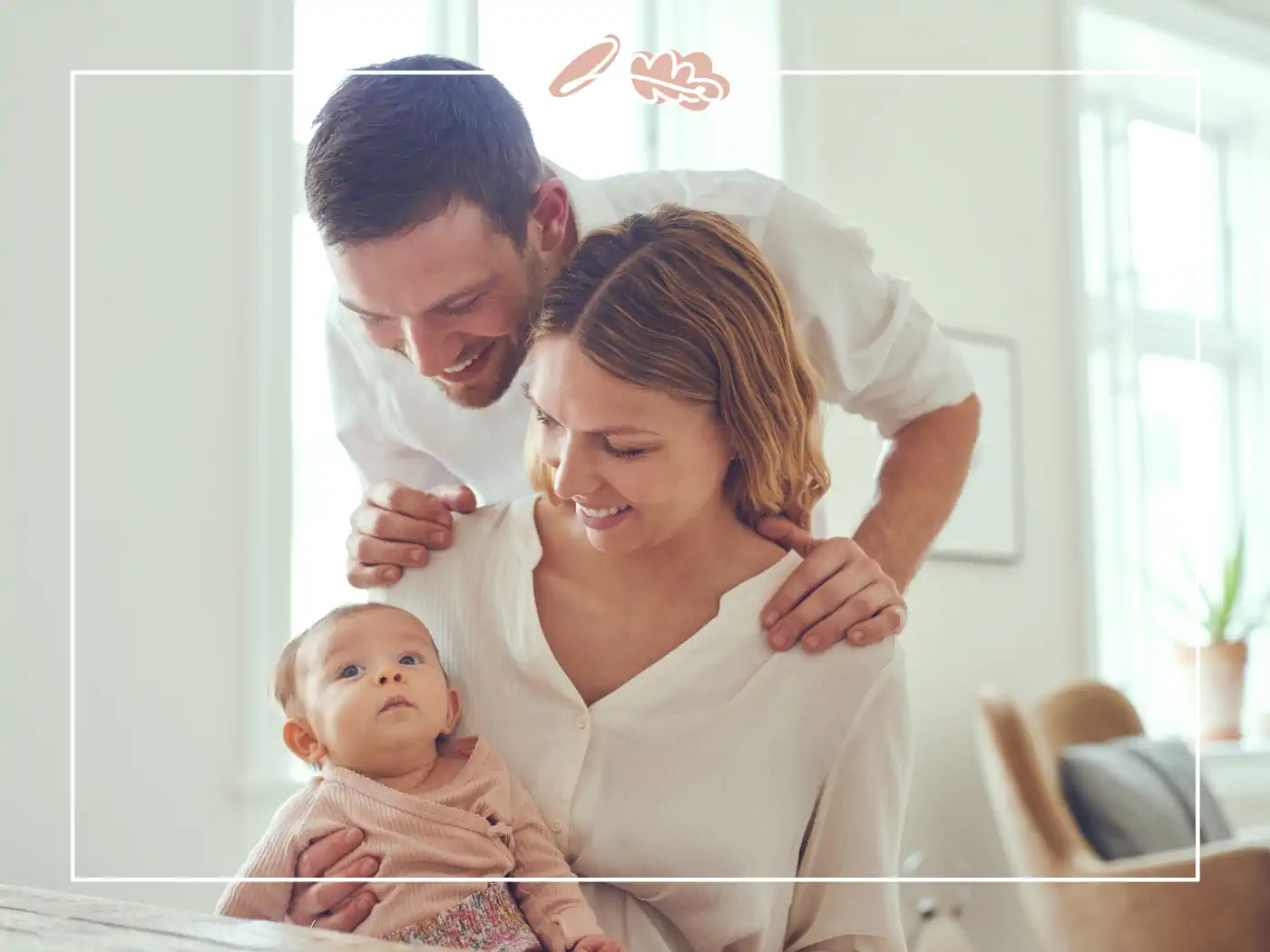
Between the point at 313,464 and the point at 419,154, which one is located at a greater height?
the point at 419,154

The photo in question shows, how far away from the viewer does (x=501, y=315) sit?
130 centimetres

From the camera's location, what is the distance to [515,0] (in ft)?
4.65

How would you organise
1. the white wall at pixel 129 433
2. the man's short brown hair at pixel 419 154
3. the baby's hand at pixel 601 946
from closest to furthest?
the baby's hand at pixel 601 946 < the man's short brown hair at pixel 419 154 < the white wall at pixel 129 433

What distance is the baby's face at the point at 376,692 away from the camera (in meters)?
1.25

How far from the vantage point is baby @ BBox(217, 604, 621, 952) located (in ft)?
4.03

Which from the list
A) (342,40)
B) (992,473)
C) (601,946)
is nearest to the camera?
(601,946)

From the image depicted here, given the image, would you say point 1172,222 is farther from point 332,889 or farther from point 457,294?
point 332,889

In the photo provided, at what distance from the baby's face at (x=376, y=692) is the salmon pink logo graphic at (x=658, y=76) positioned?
535 mm

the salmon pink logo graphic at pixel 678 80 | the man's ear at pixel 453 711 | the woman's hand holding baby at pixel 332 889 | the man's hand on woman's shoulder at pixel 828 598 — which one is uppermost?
the salmon pink logo graphic at pixel 678 80

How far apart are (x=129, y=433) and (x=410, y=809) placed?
55cm

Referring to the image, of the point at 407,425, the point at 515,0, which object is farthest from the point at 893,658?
the point at 515,0

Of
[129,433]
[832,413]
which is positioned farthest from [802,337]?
[129,433]

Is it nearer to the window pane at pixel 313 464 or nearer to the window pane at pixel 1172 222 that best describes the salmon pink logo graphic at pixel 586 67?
the window pane at pixel 313 464

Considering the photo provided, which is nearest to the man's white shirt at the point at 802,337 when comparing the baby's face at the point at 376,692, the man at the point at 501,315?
the man at the point at 501,315
